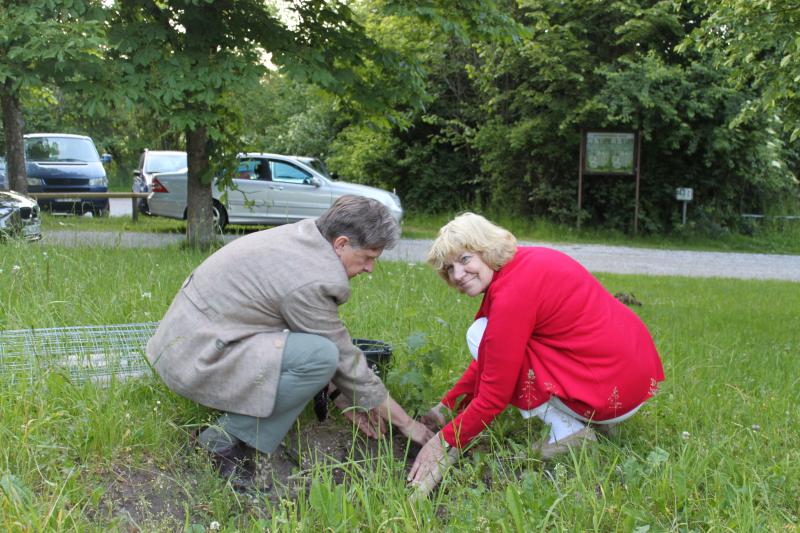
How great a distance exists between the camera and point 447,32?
8.64m

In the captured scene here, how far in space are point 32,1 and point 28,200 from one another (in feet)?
Answer: 8.16

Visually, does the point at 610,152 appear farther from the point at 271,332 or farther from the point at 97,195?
the point at 271,332

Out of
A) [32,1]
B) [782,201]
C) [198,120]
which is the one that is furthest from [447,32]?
[782,201]

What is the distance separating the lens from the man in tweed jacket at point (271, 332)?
3.11 metres

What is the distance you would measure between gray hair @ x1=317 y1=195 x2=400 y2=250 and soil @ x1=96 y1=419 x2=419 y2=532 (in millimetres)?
784

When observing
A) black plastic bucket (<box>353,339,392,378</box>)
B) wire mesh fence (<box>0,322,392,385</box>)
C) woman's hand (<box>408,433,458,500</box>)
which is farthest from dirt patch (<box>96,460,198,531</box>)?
black plastic bucket (<box>353,339,392,378</box>)

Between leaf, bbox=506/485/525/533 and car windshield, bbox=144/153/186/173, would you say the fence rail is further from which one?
leaf, bbox=506/485/525/533

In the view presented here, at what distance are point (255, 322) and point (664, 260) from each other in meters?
11.6

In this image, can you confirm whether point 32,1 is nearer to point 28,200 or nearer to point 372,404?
point 28,200

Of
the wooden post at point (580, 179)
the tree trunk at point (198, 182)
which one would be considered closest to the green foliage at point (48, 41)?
the tree trunk at point (198, 182)

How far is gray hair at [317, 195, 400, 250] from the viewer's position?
3176mm

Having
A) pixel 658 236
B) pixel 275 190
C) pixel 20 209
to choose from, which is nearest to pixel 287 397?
pixel 20 209

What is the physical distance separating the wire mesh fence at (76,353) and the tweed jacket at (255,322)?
1.52ft

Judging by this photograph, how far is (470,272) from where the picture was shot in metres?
3.28
